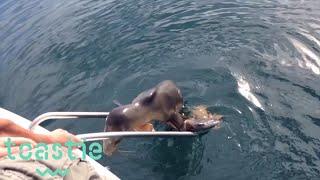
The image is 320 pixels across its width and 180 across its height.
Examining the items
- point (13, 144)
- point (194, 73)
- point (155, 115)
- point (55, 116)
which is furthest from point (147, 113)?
point (13, 144)

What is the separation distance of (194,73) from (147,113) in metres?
2.79

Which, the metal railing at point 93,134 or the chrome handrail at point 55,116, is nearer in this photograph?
the metal railing at point 93,134

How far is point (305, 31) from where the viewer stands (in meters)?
11.0

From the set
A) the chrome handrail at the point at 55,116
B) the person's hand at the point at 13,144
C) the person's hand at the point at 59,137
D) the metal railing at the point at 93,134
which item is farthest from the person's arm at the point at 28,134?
the chrome handrail at the point at 55,116

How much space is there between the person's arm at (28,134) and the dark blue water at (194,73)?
10.9 ft

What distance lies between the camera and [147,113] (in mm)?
7871

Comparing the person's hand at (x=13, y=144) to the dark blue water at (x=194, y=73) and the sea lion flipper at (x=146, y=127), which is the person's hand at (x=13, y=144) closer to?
the dark blue water at (x=194, y=73)

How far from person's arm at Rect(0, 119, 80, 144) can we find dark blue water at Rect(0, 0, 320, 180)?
333 centimetres

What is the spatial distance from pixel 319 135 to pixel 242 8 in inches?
279

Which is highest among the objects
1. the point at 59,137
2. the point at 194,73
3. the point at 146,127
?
Result: the point at 59,137

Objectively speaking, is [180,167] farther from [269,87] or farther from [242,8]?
[242,8]

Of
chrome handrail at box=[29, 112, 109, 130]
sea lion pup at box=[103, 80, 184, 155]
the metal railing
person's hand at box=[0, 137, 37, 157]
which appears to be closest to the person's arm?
person's hand at box=[0, 137, 37, 157]

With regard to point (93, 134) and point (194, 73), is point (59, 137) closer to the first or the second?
point (93, 134)

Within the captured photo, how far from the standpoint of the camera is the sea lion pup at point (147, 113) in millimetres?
7383
